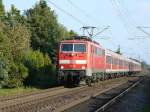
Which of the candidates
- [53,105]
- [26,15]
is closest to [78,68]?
[53,105]

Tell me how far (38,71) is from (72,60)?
658 cm

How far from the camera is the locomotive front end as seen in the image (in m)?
31.1

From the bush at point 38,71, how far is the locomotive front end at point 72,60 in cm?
249

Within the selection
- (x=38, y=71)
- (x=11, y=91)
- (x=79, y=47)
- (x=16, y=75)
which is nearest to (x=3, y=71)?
(x=11, y=91)

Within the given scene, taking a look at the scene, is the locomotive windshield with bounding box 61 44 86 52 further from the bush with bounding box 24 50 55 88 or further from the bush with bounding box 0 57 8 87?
the bush with bounding box 0 57 8 87

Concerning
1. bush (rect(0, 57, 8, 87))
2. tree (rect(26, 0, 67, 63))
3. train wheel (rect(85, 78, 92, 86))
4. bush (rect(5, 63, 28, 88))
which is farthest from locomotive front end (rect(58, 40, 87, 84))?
tree (rect(26, 0, 67, 63))

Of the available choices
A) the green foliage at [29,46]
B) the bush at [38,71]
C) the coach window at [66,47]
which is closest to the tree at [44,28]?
the green foliage at [29,46]

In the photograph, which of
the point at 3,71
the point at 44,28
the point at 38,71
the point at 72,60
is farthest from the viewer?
the point at 44,28

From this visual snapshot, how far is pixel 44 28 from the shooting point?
61.9 meters

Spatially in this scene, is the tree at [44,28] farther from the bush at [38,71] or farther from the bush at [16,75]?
the bush at [16,75]

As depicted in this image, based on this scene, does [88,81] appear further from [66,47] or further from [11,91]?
[11,91]

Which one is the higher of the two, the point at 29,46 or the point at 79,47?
the point at 29,46

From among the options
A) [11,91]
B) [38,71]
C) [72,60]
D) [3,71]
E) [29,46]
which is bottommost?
[11,91]

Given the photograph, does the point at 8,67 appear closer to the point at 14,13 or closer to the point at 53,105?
the point at 53,105
